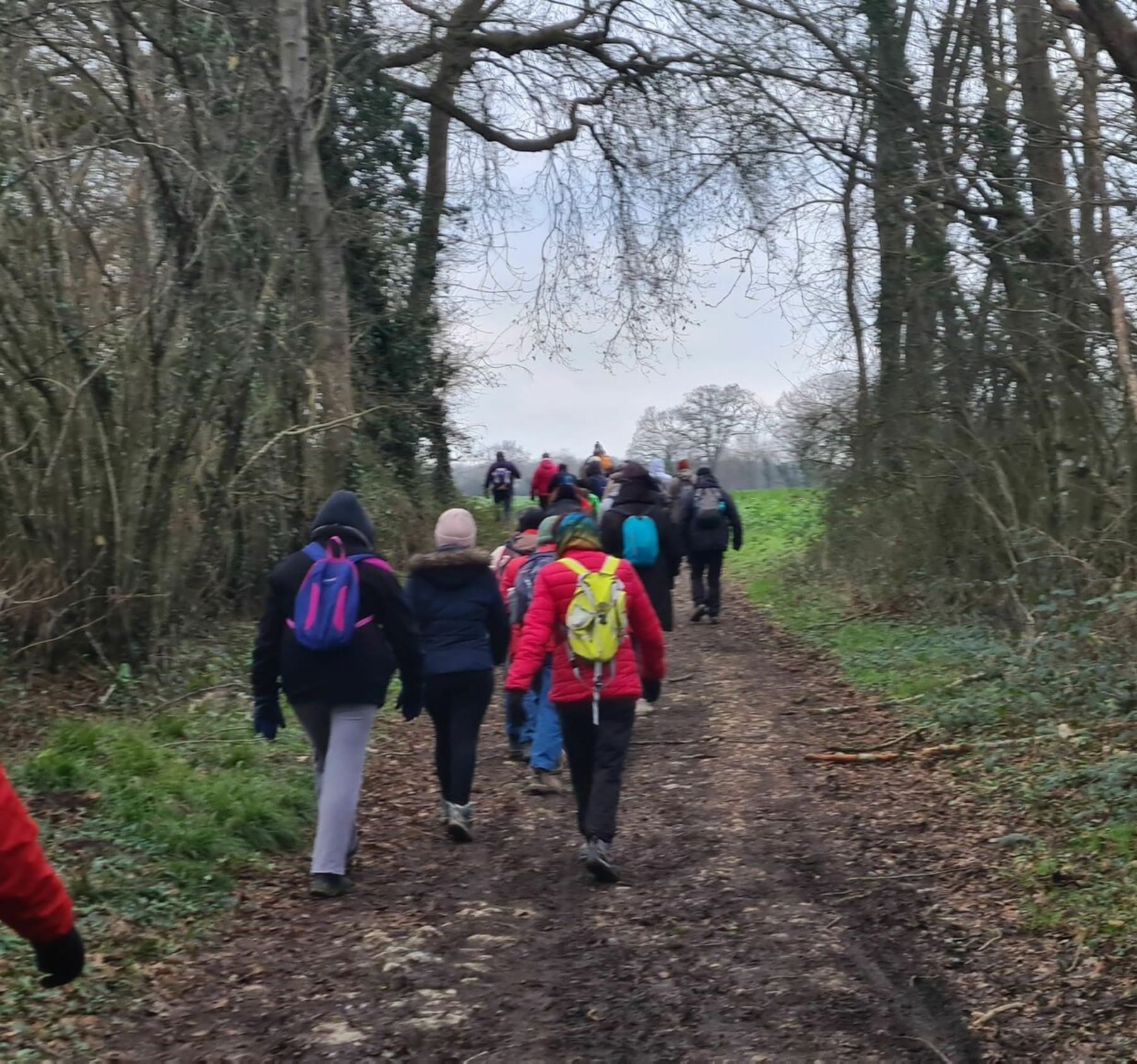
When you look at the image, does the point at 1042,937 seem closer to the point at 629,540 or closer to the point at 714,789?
the point at 714,789

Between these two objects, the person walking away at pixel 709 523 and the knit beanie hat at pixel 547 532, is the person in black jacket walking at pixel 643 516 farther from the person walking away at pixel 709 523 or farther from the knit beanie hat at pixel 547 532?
the person walking away at pixel 709 523

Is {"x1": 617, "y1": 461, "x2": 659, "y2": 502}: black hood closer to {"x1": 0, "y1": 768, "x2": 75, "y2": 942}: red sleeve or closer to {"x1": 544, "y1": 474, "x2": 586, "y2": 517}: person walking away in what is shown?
{"x1": 544, "y1": 474, "x2": 586, "y2": 517}: person walking away

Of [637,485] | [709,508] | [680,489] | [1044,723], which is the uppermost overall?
[637,485]

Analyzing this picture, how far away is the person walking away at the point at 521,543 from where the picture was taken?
34.1ft

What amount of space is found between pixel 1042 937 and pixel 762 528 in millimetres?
31881

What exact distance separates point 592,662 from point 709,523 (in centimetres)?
958

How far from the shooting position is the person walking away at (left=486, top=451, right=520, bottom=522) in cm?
3088

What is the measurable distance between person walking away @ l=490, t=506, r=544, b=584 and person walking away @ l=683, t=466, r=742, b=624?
5.39 metres

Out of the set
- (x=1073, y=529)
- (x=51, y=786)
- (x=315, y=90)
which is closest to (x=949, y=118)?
(x=1073, y=529)

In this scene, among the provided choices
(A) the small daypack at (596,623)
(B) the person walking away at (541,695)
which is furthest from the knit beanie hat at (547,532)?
(A) the small daypack at (596,623)

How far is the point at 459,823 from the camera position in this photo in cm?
799

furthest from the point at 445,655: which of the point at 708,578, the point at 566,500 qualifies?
the point at 708,578

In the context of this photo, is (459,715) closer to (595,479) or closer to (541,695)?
(541,695)

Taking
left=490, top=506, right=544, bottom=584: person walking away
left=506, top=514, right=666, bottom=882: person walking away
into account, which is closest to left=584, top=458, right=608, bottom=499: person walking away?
left=490, top=506, right=544, bottom=584: person walking away
